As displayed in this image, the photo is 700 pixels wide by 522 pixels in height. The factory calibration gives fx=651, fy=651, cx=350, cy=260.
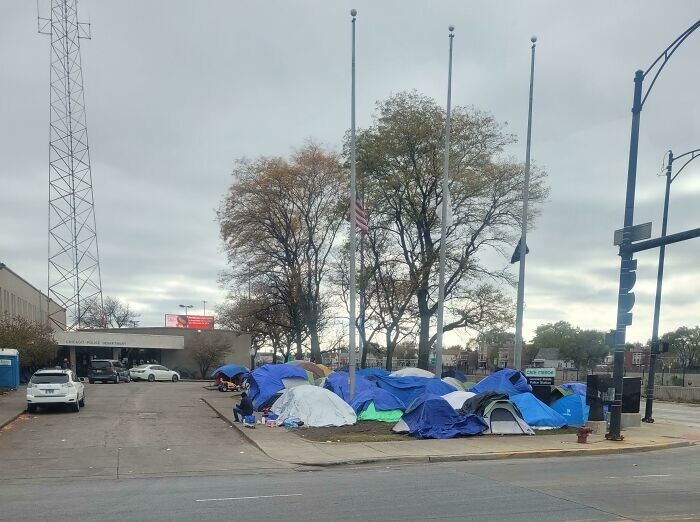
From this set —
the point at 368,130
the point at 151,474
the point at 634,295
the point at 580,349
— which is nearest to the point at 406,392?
the point at 634,295

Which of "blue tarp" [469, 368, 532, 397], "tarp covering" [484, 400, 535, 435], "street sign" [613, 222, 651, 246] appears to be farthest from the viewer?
"blue tarp" [469, 368, 532, 397]

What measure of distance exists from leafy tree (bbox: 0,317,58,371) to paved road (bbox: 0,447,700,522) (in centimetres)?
2871

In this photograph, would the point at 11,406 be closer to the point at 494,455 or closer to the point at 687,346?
the point at 494,455

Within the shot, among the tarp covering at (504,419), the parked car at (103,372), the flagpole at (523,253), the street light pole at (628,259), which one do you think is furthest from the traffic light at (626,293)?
the parked car at (103,372)

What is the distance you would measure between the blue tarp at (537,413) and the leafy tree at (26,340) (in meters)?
28.8

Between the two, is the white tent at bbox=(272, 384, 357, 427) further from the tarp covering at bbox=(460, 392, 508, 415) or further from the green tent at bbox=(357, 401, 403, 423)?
the tarp covering at bbox=(460, 392, 508, 415)

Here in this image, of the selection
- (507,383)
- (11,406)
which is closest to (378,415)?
(507,383)

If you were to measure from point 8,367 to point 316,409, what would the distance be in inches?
870

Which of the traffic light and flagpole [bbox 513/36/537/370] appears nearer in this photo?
the traffic light

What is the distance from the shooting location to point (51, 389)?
81.3 ft

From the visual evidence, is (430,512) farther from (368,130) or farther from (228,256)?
(228,256)

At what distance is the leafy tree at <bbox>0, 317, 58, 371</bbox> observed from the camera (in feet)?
122

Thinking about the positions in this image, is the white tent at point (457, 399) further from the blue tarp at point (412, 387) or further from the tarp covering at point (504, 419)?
the blue tarp at point (412, 387)

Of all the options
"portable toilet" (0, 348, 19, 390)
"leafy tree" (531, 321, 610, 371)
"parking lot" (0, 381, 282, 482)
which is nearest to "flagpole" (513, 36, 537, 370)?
"parking lot" (0, 381, 282, 482)
